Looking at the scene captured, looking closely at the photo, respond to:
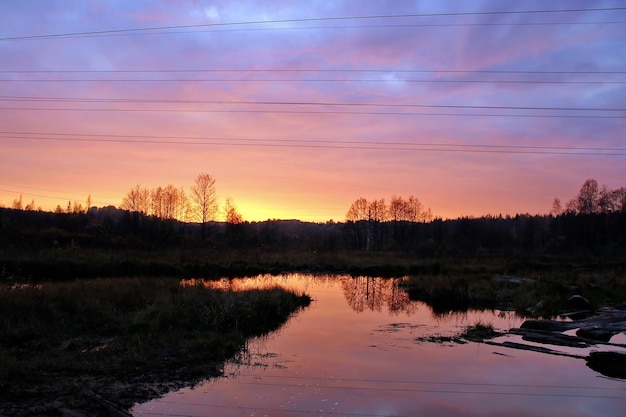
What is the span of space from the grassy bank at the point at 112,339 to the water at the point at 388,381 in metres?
0.91

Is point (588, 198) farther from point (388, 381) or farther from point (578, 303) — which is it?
point (388, 381)

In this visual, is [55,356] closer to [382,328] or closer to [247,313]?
[247,313]

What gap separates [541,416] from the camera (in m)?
9.99

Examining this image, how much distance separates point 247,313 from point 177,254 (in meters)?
29.9

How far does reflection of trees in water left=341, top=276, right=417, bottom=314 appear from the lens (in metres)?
25.5

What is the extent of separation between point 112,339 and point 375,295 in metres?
19.2

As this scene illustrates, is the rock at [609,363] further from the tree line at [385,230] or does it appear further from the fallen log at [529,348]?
the tree line at [385,230]

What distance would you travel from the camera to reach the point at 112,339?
1389 cm

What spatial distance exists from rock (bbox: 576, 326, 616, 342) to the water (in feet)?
8.77

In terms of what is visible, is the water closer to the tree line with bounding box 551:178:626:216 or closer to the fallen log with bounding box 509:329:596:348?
the fallen log with bounding box 509:329:596:348

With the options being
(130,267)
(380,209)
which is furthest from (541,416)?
(380,209)

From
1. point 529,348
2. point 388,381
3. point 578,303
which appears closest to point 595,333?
point 529,348

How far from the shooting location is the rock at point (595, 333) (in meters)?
16.8

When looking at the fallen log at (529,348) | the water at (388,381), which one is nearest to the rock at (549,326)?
the water at (388,381)
